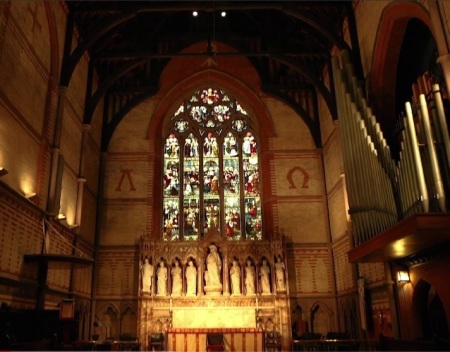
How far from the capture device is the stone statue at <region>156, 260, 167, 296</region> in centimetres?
1728

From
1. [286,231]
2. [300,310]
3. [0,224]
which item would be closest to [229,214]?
[286,231]

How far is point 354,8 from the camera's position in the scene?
1548 cm

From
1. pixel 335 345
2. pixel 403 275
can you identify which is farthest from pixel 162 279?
pixel 403 275

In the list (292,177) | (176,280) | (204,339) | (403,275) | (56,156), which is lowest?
(204,339)

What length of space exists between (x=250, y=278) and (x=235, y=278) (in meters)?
0.59

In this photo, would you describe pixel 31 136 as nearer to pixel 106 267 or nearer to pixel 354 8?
pixel 106 267

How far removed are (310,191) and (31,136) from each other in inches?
458

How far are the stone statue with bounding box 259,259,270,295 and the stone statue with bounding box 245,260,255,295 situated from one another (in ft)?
1.08

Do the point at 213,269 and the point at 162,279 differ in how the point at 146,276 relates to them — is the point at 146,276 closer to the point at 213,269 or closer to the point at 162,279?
the point at 162,279

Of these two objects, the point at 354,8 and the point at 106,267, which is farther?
the point at 106,267

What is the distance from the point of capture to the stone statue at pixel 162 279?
56.7 ft

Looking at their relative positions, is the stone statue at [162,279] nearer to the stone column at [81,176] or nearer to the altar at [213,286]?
the altar at [213,286]

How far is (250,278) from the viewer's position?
1762 centimetres

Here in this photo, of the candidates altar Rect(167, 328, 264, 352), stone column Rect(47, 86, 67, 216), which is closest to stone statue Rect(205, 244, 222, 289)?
altar Rect(167, 328, 264, 352)
